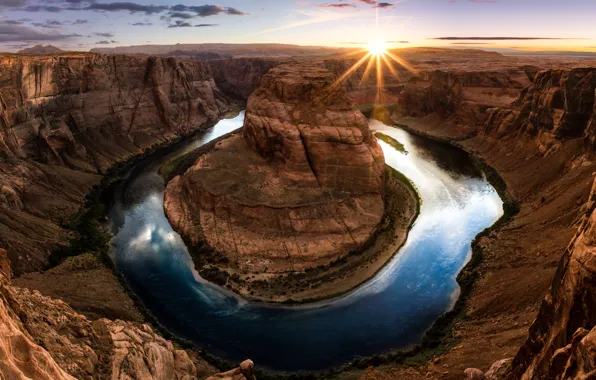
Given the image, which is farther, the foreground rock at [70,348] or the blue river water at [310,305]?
the blue river water at [310,305]

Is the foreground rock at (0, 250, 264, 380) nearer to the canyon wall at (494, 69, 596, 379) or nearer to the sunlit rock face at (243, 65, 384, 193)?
the canyon wall at (494, 69, 596, 379)

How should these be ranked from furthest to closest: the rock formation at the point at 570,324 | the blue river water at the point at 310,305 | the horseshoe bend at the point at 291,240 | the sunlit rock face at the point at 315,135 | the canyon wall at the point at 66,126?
the sunlit rock face at the point at 315,135, the canyon wall at the point at 66,126, the blue river water at the point at 310,305, the horseshoe bend at the point at 291,240, the rock formation at the point at 570,324

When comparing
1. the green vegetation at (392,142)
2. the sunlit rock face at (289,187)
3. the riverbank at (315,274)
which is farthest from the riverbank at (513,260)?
the green vegetation at (392,142)

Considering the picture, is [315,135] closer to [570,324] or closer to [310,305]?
[310,305]

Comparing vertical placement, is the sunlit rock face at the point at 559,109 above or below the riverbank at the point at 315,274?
above

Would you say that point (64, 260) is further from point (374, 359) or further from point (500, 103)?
point (500, 103)

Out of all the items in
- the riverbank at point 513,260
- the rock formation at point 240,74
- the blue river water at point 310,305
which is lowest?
the blue river water at point 310,305

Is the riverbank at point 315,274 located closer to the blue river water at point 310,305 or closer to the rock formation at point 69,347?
the blue river water at point 310,305
